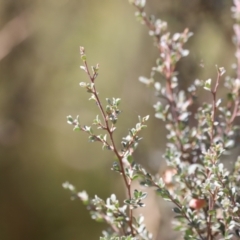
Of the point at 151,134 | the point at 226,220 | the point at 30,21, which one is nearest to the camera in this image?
the point at 226,220

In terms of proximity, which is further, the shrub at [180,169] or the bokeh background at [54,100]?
the bokeh background at [54,100]

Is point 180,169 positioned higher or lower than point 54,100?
lower

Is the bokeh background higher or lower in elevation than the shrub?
higher

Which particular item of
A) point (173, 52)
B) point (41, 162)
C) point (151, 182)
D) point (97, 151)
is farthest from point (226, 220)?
point (41, 162)

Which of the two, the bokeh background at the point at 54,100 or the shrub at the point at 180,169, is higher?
the bokeh background at the point at 54,100

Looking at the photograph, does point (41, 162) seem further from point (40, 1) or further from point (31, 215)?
point (40, 1)
